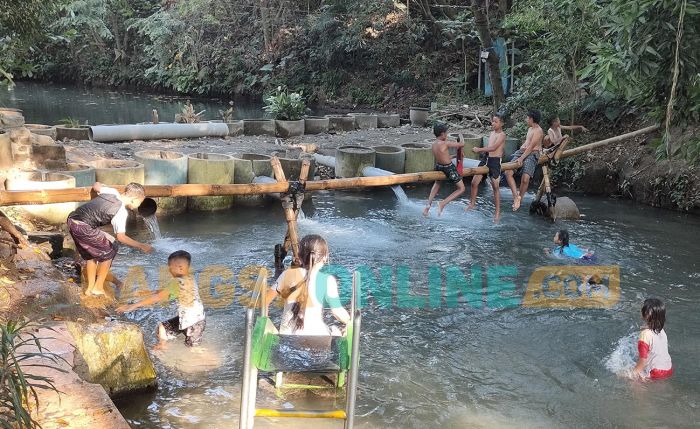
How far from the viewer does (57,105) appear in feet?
99.0

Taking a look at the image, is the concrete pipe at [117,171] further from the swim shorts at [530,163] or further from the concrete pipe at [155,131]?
the swim shorts at [530,163]

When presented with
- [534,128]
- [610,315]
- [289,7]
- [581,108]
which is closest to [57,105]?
[289,7]

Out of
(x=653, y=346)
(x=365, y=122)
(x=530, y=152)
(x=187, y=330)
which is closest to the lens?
(x=653, y=346)

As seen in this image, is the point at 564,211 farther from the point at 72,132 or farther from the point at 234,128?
the point at 72,132

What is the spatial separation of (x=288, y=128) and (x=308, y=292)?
44.8 ft

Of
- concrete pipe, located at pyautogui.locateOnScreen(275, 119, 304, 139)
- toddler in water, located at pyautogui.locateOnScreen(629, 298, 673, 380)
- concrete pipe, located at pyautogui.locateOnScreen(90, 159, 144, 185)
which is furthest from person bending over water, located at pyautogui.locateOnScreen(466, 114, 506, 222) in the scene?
concrete pipe, located at pyautogui.locateOnScreen(275, 119, 304, 139)

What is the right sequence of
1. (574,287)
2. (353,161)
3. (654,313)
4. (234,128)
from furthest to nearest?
(234,128) → (353,161) → (574,287) → (654,313)

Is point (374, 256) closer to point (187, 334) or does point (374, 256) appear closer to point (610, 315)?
point (610, 315)

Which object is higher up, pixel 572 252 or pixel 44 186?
pixel 44 186

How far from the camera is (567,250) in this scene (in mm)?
10820

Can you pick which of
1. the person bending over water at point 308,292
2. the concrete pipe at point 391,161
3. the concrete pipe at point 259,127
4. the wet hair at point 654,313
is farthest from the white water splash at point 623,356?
the concrete pipe at point 259,127

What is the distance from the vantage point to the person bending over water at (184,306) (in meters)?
6.72

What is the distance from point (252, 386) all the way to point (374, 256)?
21.7 feet

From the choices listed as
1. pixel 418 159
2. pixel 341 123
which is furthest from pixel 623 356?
pixel 341 123
